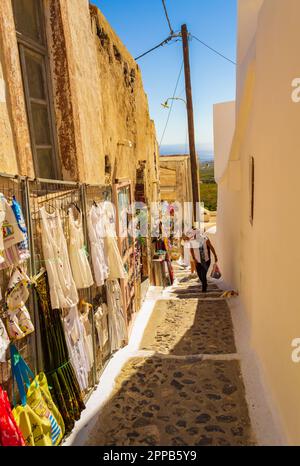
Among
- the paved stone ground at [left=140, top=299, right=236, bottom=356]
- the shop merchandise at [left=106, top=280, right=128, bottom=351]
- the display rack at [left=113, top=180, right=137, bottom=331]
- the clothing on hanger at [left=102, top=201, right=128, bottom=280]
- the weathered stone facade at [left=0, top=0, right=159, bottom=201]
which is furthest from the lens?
the display rack at [left=113, top=180, right=137, bottom=331]

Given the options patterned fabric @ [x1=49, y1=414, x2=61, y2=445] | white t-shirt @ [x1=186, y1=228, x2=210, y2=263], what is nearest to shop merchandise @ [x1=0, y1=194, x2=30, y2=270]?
patterned fabric @ [x1=49, y1=414, x2=61, y2=445]

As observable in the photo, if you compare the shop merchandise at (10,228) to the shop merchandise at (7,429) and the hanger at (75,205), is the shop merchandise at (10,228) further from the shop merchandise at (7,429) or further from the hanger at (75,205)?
the hanger at (75,205)

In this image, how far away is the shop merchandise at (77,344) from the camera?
3.52 meters

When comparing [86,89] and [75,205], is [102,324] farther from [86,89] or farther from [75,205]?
[86,89]

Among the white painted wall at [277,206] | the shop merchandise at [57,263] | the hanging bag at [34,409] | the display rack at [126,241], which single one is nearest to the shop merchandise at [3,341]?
the hanging bag at [34,409]

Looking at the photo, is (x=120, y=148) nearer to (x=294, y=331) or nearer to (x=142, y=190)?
(x=142, y=190)

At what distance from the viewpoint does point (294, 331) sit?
9.36 feet

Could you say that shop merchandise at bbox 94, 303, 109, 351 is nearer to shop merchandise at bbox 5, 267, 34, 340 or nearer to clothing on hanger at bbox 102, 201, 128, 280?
clothing on hanger at bbox 102, 201, 128, 280

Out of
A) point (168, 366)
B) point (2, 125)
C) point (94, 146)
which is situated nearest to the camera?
point (2, 125)

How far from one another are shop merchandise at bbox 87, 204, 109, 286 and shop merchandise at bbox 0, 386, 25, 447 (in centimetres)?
204

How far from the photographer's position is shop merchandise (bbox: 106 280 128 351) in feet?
16.6

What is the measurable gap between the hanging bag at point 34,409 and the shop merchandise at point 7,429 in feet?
0.76

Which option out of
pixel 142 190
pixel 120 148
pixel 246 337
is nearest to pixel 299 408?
pixel 246 337

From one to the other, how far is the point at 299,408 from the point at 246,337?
2751 millimetres
